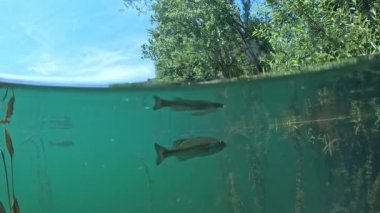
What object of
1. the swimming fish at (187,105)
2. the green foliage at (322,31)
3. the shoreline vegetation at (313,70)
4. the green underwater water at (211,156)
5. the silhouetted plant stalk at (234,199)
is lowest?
the silhouetted plant stalk at (234,199)

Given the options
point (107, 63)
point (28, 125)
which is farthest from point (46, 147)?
point (107, 63)

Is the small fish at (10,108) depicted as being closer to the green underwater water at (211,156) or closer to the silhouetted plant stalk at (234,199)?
the green underwater water at (211,156)

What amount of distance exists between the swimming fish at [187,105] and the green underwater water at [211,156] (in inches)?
3.3

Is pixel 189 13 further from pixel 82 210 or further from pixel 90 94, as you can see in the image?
pixel 82 210

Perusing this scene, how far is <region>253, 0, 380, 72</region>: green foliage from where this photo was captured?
8203mm

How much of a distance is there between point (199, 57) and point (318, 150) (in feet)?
23.9

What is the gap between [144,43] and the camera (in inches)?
524

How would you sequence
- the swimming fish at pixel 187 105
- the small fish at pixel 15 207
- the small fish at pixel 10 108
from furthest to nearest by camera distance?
1. the swimming fish at pixel 187 105
2. the small fish at pixel 10 108
3. the small fish at pixel 15 207

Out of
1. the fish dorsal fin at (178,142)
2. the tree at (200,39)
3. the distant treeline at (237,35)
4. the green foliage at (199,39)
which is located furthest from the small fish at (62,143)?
the tree at (200,39)

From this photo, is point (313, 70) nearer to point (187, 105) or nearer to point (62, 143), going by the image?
point (187, 105)

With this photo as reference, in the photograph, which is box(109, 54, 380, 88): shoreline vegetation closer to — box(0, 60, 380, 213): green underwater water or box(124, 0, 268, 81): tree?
box(0, 60, 380, 213): green underwater water

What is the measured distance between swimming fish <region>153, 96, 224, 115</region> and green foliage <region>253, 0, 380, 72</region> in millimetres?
1335

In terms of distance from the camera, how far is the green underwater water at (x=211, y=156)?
768 centimetres

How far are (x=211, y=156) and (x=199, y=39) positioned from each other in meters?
6.99
